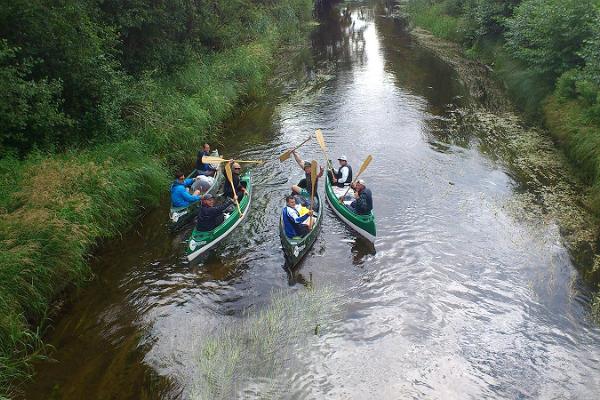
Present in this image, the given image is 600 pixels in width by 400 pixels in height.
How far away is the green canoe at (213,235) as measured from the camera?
1164 centimetres

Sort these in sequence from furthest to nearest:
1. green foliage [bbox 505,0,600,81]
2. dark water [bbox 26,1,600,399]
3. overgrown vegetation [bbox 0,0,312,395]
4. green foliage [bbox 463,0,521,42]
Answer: green foliage [bbox 463,0,521,42] < green foliage [bbox 505,0,600,81] < overgrown vegetation [bbox 0,0,312,395] < dark water [bbox 26,1,600,399]

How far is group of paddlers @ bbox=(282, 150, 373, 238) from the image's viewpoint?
1199 cm

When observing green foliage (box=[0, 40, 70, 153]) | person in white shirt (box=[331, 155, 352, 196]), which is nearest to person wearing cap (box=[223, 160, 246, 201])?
person in white shirt (box=[331, 155, 352, 196])

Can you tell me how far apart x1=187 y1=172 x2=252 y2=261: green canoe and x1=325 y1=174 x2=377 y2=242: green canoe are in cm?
271

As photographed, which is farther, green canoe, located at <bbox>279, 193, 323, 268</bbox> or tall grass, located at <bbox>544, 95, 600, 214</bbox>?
tall grass, located at <bbox>544, 95, 600, 214</bbox>

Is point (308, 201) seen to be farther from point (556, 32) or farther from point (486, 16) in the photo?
point (486, 16)

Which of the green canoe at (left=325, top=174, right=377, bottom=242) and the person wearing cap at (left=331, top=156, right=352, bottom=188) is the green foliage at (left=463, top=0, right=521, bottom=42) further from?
the green canoe at (left=325, top=174, right=377, bottom=242)

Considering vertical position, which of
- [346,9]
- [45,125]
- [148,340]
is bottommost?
[346,9]

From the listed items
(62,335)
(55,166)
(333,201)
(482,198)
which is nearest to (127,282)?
(62,335)

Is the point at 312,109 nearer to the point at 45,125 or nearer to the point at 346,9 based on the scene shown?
the point at 45,125

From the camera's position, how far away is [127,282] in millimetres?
11109

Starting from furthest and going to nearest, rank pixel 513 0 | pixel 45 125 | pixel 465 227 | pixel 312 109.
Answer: pixel 513 0 → pixel 312 109 → pixel 465 227 → pixel 45 125

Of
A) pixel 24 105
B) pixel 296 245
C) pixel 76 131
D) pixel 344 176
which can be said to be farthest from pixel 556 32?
pixel 24 105

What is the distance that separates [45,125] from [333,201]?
27.5 feet
